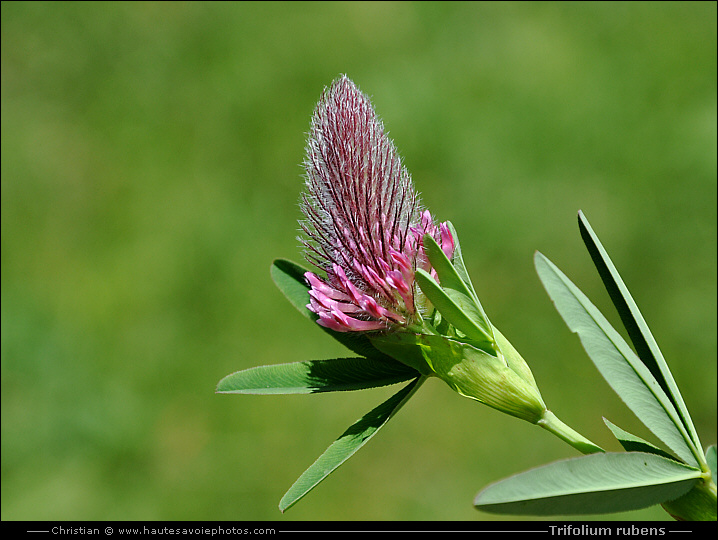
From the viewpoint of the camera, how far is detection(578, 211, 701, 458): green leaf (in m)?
0.79

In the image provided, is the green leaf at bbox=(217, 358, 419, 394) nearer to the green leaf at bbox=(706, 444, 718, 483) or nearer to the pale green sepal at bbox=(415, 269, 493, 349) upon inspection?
the pale green sepal at bbox=(415, 269, 493, 349)

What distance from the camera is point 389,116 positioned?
3.76 m

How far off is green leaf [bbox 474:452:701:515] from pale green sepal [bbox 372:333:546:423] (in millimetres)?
113

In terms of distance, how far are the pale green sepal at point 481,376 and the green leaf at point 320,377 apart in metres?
0.09

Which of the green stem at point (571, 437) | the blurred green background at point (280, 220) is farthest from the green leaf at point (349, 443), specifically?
the blurred green background at point (280, 220)

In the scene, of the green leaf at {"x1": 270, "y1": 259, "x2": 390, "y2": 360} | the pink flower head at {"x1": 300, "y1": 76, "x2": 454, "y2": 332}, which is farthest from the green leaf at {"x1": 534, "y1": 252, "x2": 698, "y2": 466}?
the green leaf at {"x1": 270, "y1": 259, "x2": 390, "y2": 360}

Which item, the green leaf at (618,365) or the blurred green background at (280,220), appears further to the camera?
the blurred green background at (280,220)

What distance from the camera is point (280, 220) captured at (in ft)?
12.3

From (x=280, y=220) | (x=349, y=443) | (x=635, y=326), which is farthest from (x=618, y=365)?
(x=280, y=220)

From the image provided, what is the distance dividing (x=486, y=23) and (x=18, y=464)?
131 inches

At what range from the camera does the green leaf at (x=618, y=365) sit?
73 centimetres

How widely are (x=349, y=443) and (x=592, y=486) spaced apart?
0.30 metres

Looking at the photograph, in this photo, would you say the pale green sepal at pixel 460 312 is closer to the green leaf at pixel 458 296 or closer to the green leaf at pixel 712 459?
the green leaf at pixel 458 296

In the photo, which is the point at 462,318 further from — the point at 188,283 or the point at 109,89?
the point at 109,89
